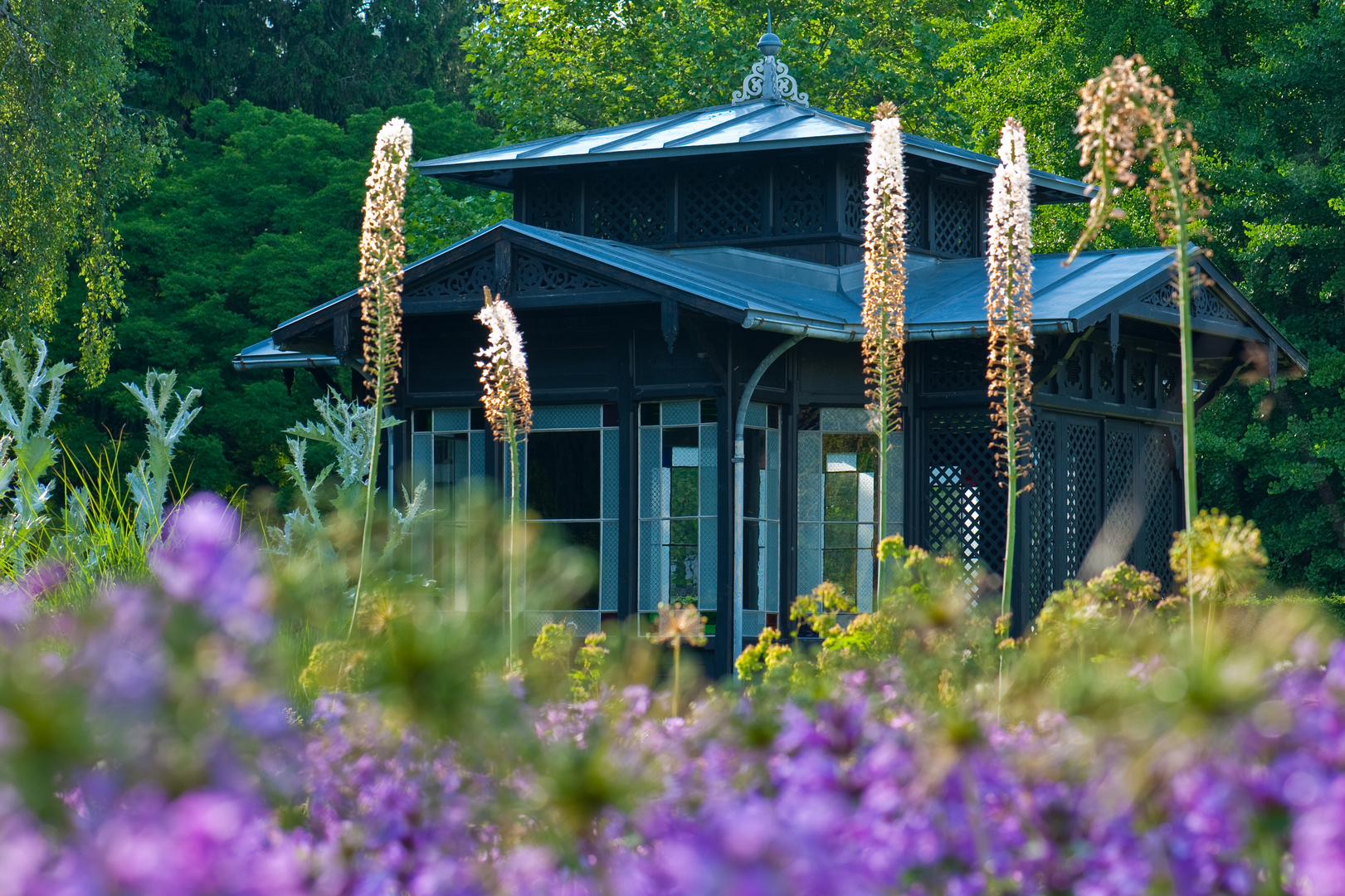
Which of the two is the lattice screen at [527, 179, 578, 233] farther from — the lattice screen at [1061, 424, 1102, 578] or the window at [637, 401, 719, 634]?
the lattice screen at [1061, 424, 1102, 578]

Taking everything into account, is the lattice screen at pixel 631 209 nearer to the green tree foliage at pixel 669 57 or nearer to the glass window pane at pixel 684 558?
the glass window pane at pixel 684 558

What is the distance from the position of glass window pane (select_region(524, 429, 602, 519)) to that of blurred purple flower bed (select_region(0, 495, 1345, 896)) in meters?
8.07

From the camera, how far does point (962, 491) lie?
12.0 meters

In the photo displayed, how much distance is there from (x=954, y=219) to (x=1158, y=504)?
287 centimetres

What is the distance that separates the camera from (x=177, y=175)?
27.8m

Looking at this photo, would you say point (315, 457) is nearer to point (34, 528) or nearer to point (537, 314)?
point (537, 314)

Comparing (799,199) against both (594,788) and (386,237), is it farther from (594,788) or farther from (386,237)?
(594,788)

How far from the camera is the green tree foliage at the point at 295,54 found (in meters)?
33.2

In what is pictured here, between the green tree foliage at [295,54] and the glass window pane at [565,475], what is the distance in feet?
74.7

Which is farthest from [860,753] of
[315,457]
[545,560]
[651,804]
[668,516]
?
[315,457]

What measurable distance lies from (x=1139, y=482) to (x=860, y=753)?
10992 mm

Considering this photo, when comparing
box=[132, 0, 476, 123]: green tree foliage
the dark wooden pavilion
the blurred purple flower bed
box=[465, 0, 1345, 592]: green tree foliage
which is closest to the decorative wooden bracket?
the dark wooden pavilion

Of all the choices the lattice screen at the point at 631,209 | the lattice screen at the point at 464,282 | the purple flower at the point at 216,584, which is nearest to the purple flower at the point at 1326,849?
the purple flower at the point at 216,584

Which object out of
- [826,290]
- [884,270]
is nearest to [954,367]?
[826,290]
